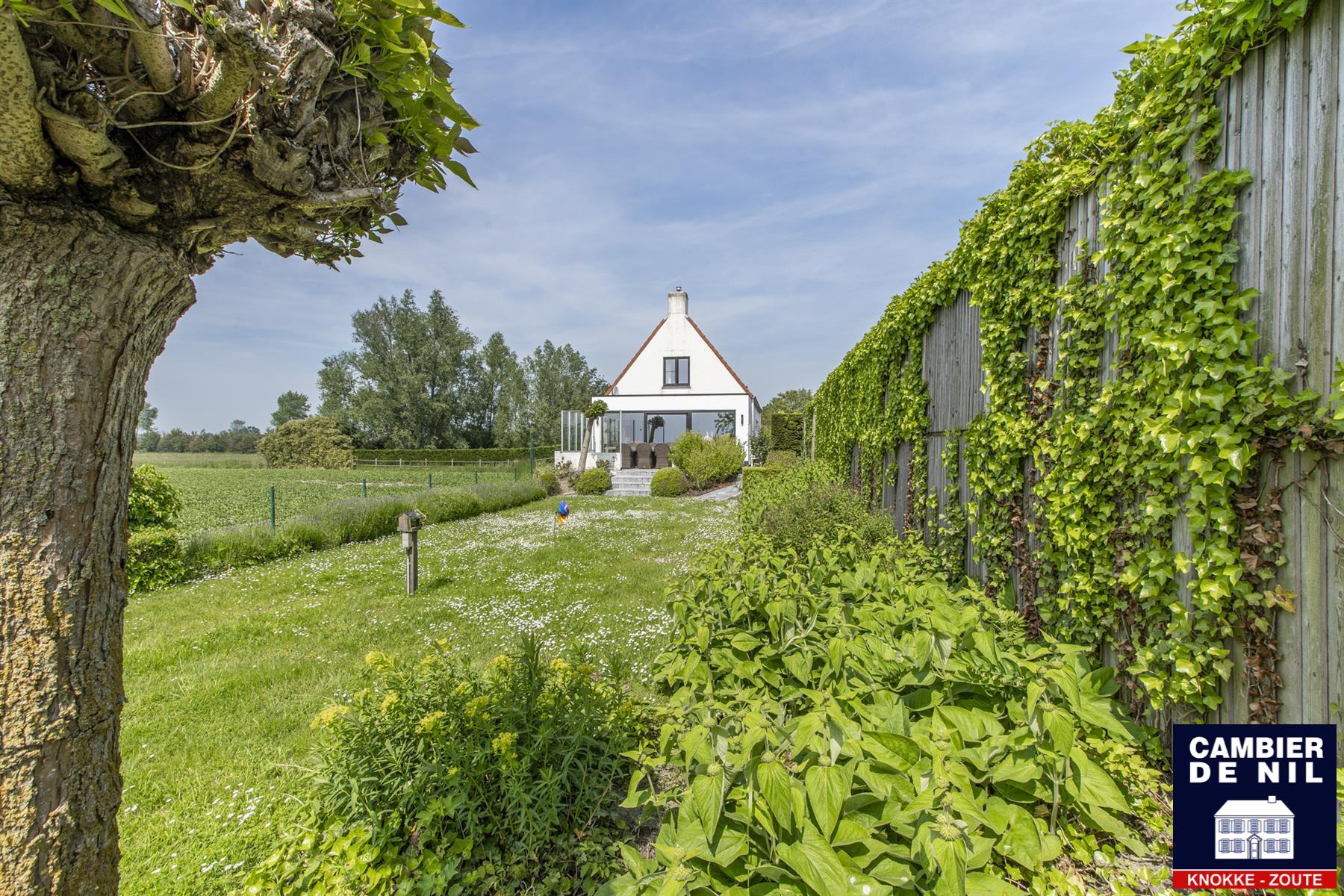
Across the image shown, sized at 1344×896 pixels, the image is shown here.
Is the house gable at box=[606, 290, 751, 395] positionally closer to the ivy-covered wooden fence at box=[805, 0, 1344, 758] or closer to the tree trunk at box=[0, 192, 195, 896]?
the ivy-covered wooden fence at box=[805, 0, 1344, 758]

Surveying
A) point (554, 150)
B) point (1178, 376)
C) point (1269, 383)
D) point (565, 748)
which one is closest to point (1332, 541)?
point (1269, 383)

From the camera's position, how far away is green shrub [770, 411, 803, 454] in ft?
71.1

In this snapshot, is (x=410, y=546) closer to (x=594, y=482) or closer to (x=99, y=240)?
(x=99, y=240)

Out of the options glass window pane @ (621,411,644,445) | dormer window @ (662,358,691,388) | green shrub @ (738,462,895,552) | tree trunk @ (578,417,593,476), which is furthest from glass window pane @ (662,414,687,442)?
green shrub @ (738,462,895,552)

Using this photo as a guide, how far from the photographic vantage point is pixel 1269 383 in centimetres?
192

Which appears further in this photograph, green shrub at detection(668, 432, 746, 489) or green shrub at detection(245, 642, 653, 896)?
green shrub at detection(668, 432, 746, 489)

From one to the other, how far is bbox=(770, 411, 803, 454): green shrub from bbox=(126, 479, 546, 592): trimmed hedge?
12.3 metres

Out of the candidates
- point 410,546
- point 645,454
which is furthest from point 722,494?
point 410,546

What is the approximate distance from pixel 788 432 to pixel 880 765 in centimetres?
2086

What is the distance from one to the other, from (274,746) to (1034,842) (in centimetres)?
376

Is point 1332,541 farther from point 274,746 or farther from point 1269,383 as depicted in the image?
point 274,746

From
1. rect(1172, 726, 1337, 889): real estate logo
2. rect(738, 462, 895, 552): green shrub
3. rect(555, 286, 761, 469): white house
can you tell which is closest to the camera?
rect(1172, 726, 1337, 889): real estate logo

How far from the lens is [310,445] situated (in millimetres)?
37000

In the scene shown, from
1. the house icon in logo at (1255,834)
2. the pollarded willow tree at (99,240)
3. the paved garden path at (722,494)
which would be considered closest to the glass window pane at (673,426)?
the paved garden path at (722,494)
